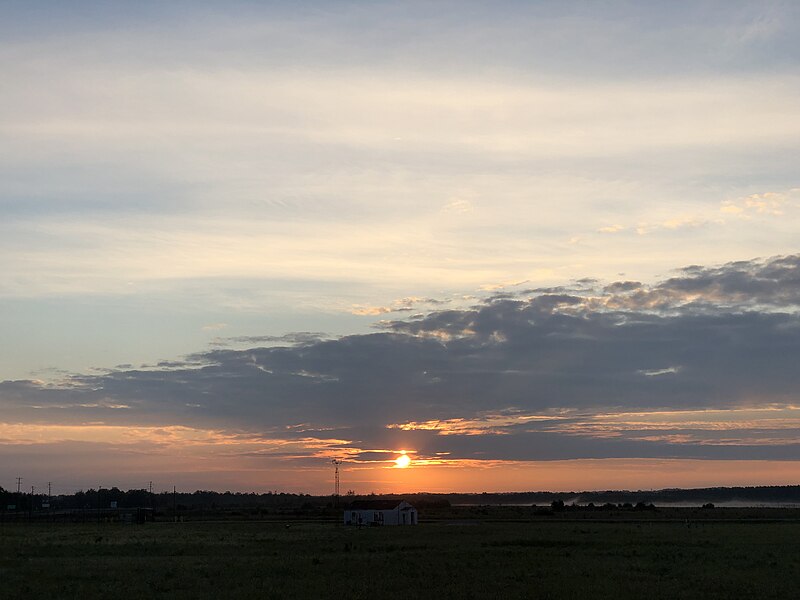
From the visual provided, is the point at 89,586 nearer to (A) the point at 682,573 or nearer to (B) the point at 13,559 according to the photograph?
(B) the point at 13,559

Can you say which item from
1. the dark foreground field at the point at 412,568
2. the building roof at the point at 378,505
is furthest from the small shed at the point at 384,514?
the dark foreground field at the point at 412,568

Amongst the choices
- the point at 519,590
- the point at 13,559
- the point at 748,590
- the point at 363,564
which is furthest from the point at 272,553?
the point at 748,590

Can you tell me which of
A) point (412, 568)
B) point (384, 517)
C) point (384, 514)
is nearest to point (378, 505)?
point (384, 514)

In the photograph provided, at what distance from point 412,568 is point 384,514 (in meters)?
73.8

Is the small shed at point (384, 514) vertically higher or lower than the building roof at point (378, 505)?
lower

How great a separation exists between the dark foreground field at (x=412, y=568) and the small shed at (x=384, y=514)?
43657 millimetres

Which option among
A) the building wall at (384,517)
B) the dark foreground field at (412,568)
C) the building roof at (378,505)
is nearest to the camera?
the dark foreground field at (412,568)

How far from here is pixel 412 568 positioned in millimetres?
44781

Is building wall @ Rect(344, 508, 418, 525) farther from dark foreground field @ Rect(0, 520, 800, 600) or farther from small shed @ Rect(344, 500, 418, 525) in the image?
dark foreground field @ Rect(0, 520, 800, 600)

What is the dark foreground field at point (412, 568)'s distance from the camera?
36250 mm

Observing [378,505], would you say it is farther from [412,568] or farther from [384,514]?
[412,568]

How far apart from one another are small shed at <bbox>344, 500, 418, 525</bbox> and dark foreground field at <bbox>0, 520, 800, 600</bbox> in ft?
143

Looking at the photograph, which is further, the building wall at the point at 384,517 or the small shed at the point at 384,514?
the small shed at the point at 384,514

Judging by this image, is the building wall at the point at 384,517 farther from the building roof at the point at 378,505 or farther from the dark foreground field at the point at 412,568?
the dark foreground field at the point at 412,568
